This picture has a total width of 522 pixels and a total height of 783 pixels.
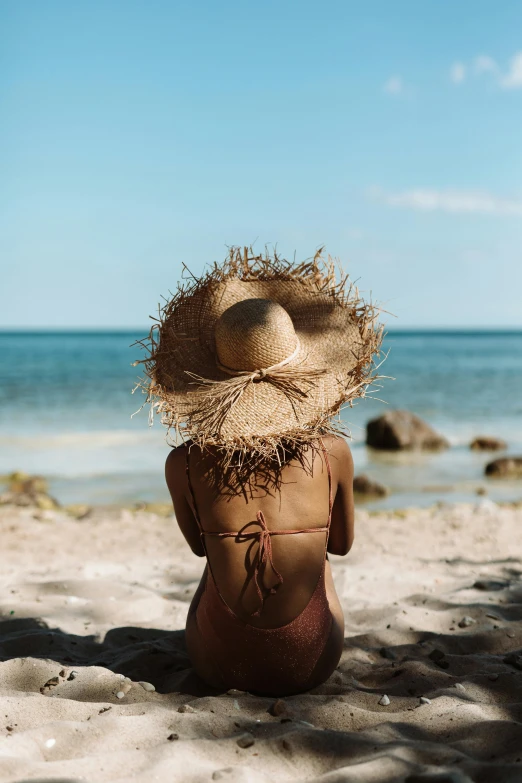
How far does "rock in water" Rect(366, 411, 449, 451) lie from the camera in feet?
43.4

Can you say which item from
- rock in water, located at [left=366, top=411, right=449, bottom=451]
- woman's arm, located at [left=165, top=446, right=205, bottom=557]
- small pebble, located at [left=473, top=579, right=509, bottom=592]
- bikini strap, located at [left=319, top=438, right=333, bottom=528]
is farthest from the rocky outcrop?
rock in water, located at [left=366, top=411, right=449, bottom=451]

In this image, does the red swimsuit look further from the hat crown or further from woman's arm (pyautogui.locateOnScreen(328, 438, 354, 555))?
the hat crown

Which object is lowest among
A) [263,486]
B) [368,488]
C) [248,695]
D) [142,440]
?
[142,440]

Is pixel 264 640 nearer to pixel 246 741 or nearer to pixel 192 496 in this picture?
pixel 246 741

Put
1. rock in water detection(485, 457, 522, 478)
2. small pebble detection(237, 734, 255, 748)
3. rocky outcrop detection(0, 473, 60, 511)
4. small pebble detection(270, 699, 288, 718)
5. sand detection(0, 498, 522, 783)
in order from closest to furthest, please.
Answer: sand detection(0, 498, 522, 783), small pebble detection(237, 734, 255, 748), small pebble detection(270, 699, 288, 718), rocky outcrop detection(0, 473, 60, 511), rock in water detection(485, 457, 522, 478)

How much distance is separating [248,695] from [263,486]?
0.87 m

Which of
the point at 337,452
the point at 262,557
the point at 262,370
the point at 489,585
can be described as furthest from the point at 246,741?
the point at 489,585

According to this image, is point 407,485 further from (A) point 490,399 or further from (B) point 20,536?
(A) point 490,399

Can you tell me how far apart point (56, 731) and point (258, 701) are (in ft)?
2.55

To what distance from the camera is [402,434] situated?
43.5 ft

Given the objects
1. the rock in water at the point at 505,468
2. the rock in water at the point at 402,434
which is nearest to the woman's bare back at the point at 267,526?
the rock in water at the point at 505,468

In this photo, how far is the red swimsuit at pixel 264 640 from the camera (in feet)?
9.51

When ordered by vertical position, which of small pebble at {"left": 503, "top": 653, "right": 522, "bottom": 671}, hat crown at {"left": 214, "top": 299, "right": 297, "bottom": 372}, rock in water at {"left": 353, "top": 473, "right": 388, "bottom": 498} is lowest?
rock in water at {"left": 353, "top": 473, "right": 388, "bottom": 498}

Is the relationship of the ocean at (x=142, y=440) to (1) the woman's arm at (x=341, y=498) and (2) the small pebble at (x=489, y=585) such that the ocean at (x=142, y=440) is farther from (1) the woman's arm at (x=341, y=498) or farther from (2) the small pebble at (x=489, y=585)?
(2) the small pebble at (x=489, y=585)
